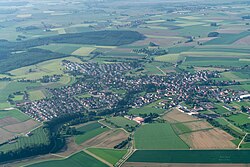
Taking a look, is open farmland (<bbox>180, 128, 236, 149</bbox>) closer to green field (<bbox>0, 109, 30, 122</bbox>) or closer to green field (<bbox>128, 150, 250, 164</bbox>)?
green field (<bbox>128, 150, 250, 164</bbox>)

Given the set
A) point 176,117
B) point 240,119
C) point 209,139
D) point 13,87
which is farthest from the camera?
point 13,87

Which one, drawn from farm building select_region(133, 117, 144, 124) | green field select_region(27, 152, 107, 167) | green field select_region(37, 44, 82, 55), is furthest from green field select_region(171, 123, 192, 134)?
green field select_region(37, 44, 82, 55)

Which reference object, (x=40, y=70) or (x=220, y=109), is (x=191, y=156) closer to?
(x=220, y=109)

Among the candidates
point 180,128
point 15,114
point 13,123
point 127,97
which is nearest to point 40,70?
point 15,114

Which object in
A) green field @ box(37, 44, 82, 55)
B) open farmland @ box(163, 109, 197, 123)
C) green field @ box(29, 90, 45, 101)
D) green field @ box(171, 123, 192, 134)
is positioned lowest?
green field @ box(29, 90, 45, 101)

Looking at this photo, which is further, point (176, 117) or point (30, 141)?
point (176, 117)

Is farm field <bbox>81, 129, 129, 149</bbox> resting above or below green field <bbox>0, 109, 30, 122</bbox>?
above

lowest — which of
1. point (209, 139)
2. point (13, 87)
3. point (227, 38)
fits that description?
point (13, 87)
